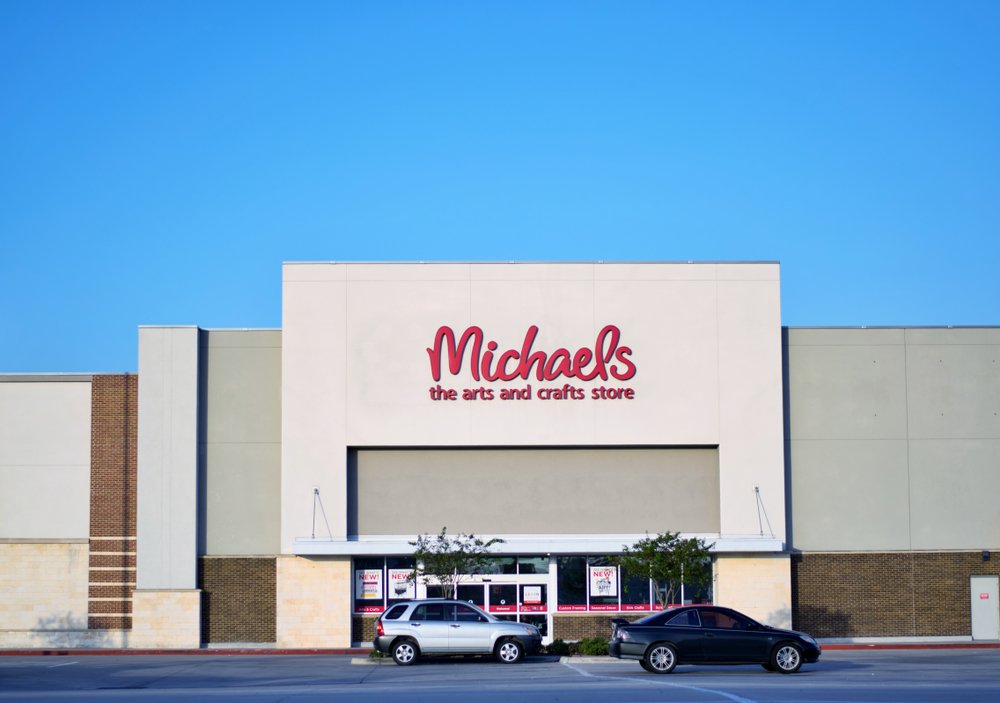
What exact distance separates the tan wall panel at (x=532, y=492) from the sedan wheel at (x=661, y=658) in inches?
483

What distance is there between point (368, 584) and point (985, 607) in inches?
805

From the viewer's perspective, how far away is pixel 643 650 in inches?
1062

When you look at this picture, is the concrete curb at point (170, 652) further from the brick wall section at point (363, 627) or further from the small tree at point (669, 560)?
the small tree at point (669, 560)

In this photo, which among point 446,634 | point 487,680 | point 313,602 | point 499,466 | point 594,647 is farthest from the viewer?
point 499,466

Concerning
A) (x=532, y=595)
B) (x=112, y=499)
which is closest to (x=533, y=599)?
(x=532, y=595)

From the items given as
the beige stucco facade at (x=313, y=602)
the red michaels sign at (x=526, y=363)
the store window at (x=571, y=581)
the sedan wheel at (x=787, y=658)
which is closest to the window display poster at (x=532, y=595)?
the store window at (x=571, y=581)

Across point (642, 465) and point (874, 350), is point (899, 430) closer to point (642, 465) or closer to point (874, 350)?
point (874, 350)

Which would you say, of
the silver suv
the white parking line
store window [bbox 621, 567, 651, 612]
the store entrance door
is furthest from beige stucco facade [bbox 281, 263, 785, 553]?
the white parking line

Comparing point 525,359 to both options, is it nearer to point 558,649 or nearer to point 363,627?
point 558,649

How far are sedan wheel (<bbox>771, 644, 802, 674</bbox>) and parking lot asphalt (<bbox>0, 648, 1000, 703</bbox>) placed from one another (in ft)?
1.04

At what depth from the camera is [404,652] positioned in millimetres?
30828

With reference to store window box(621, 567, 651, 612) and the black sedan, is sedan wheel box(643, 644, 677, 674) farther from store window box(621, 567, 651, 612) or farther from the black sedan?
store window box(621, 567, 651, 612)

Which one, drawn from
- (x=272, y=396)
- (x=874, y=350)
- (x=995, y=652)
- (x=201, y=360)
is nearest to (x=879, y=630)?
(x=995, y=652)

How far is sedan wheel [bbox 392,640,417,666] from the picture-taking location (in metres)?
30.8
